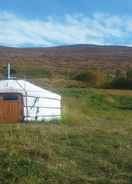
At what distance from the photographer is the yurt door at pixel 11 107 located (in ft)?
71.7

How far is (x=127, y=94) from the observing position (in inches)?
1518

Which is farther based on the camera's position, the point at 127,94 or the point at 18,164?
the point at 127,94

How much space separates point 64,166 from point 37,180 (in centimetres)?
130

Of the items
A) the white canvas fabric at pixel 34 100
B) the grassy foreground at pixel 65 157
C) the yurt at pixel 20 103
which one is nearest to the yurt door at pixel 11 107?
the yurt at pixel 20 103

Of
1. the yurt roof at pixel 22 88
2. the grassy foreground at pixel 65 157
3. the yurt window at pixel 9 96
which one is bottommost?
the grassy foreground at pixel 65 157

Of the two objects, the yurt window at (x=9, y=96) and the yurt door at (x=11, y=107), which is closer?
the yurt door at (x=11, y=107)

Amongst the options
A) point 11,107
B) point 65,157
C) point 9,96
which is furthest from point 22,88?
point 65,157

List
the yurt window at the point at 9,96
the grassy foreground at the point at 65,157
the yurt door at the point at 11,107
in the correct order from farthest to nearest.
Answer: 1. the yurt window at the point at 9,96
2. the yurt door at the point at 11,107
3. the grassy foreground at the point at 65,157

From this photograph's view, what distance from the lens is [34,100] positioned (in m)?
22.0

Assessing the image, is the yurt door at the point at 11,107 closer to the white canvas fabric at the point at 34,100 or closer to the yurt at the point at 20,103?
the yurt at the point at 20,103

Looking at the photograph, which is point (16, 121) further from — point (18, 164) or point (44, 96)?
point (18, 164)

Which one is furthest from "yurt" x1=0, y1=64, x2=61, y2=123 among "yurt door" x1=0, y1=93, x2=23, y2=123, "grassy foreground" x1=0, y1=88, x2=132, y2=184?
"grassy foreground" x1=0, y1=88, x2=132, y2=184

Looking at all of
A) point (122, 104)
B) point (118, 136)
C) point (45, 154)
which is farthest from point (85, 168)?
point (122, 104)

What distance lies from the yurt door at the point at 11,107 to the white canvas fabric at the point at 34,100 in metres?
0.23
